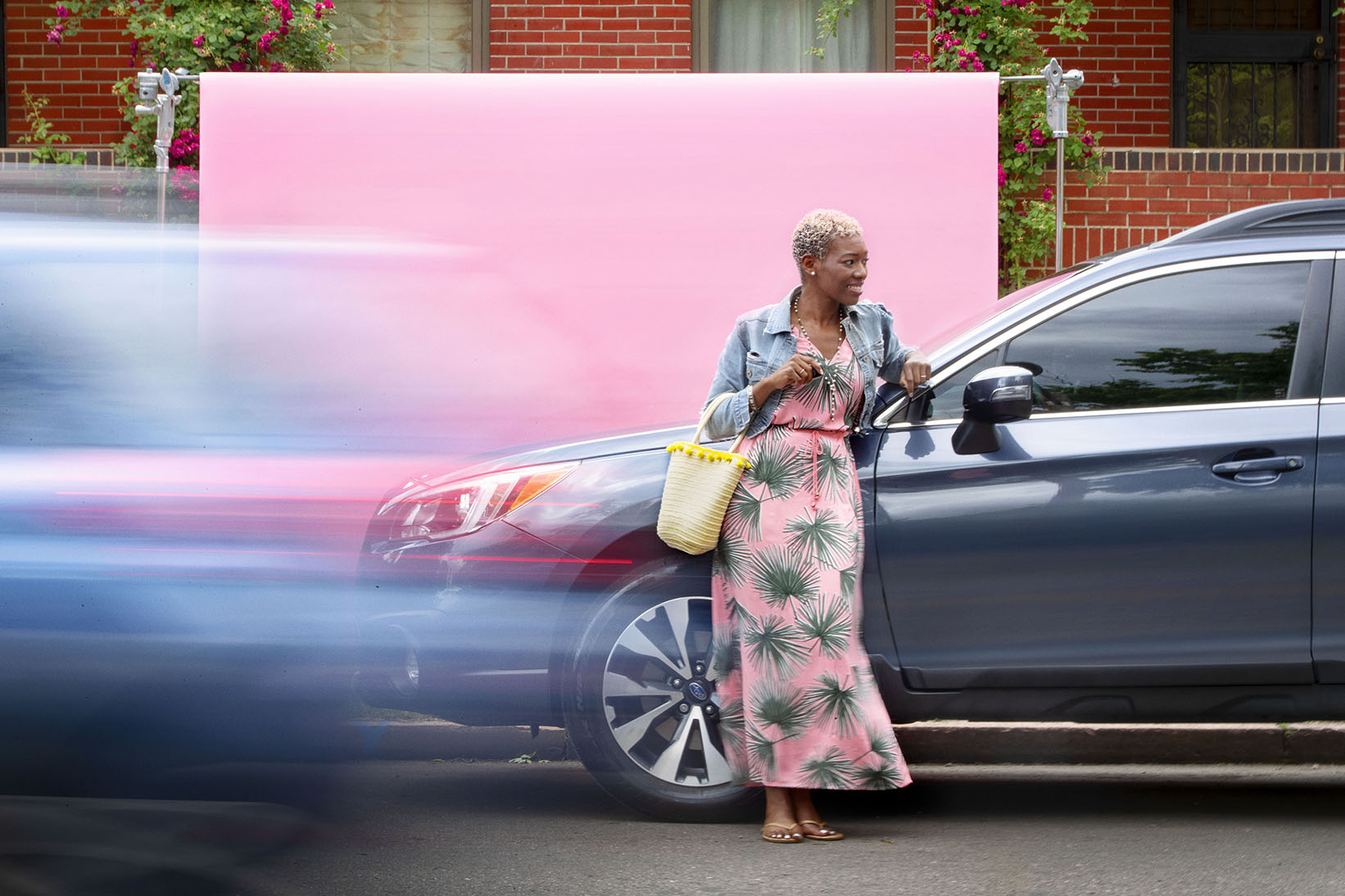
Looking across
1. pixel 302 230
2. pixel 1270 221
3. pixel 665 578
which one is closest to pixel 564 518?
pixel 665 578

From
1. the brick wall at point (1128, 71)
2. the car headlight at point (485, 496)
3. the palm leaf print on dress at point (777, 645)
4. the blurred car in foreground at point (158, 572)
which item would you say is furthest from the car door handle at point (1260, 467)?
the brick wall at point (1128, 71)

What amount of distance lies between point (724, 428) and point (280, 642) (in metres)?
1.96

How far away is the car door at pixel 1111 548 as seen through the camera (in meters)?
4.47

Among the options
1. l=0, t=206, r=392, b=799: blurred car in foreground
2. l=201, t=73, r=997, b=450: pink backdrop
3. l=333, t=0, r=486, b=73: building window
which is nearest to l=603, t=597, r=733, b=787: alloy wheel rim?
l=0, t=206, r=392, b=799: blurred car in foreground

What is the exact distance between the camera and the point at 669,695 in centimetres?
462

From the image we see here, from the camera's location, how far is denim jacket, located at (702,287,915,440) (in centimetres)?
450

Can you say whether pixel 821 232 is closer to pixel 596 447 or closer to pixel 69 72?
pixel 596 447

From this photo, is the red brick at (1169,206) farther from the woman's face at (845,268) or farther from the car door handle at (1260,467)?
the woman's face at (845,268)

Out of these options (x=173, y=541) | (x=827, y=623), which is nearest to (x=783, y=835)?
(x=827, y=623)

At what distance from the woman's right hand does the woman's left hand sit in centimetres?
33

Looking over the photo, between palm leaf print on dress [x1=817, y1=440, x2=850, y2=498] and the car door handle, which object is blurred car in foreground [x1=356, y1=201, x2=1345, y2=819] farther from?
palm leaf print on dress [x1=817, y1=440, x2=850, y2=498]

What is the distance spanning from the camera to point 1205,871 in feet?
14.3

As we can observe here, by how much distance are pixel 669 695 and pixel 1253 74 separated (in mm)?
8776

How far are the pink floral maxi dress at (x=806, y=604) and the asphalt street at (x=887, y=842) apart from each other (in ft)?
0.95
